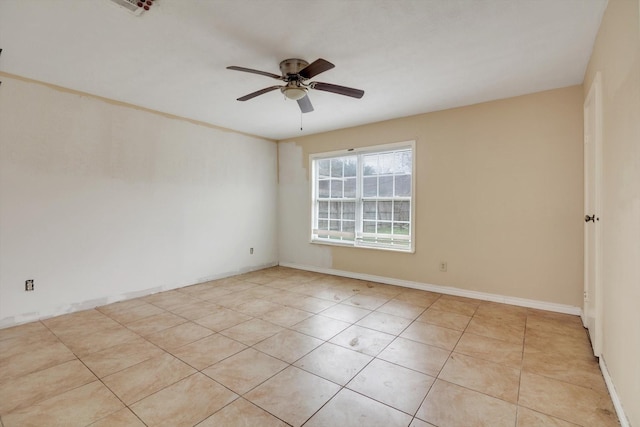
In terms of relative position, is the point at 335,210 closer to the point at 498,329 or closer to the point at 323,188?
the point at 323,188

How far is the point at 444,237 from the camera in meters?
3.95

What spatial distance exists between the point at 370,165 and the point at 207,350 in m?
3.47

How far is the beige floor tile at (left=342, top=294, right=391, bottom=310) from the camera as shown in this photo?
11.5ft

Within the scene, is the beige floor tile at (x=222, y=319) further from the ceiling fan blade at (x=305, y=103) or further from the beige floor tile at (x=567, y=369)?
the beige floor tile at (x=567, y=369)

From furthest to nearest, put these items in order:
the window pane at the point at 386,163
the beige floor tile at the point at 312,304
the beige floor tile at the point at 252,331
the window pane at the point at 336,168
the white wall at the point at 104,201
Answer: the window pane at the point at 336,168 → the window pane at the point at 386,163 → the beige floor tile at the point at 312,304 → the white wall at the point at 104,201 → the beige floor tile at the point at 252,331

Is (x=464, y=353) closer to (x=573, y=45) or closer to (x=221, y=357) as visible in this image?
(x=221, y=357)

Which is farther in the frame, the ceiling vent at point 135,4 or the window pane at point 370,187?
the window pane at point 370,187

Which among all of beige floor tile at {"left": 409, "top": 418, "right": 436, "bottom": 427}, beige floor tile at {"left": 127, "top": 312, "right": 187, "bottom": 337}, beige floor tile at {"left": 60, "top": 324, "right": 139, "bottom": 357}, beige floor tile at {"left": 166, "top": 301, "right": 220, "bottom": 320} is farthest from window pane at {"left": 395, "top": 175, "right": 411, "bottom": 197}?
beige floor tile at {"left": 60, "top": 324, "right": 139, "bottom": 357}

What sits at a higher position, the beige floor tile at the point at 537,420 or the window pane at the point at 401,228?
the window pane at the point at 401,228

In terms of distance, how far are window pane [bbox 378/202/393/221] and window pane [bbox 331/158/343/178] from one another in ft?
3.13

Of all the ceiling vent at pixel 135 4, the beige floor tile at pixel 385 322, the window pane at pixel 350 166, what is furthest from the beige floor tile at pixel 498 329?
the ceiling vent at pixel 135 4

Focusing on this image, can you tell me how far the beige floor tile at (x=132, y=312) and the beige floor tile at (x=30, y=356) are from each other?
1.87ft

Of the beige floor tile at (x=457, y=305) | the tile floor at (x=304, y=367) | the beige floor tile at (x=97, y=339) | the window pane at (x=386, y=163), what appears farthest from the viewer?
the window pane at (x=386, y=163)

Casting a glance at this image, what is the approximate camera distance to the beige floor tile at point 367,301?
137 inches
